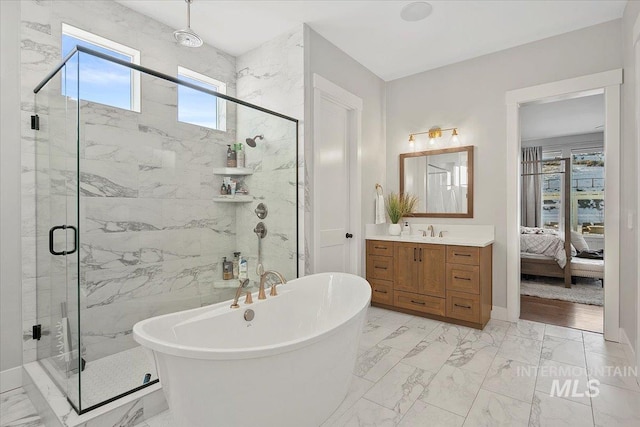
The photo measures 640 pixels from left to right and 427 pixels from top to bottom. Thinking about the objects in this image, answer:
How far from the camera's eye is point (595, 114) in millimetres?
5219

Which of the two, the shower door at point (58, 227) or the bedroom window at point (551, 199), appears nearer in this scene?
the shower door at point (58, 227)

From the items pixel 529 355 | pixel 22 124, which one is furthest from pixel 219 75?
pixel 529 355

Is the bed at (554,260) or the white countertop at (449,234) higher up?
the white countertop at (449,234)

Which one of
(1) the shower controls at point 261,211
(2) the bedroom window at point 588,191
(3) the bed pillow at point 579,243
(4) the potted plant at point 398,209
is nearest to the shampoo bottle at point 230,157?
(1) the shower controls at point 261,211

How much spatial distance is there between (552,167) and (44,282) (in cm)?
833

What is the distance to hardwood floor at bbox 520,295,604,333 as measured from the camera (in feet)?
10.4

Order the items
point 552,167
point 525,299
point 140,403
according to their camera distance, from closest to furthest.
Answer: point 140,403, point 525,299, point 552,167

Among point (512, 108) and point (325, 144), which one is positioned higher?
point (512, 108)

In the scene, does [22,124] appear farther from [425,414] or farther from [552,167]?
[552,167]

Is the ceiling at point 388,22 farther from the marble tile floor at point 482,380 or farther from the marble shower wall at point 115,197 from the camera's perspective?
the marble tile floor at point 482,380

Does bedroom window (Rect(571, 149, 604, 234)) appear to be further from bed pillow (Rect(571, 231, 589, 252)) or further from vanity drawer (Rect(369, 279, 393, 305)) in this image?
vanity drawer (Rect(369, 279, 393, 305))

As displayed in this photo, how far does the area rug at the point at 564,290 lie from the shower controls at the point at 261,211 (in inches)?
A: 148

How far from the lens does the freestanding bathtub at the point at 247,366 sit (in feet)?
4.28

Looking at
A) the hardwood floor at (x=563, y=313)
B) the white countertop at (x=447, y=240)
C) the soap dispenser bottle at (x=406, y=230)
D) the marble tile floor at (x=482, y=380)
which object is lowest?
the marble tile floor at (x=482, y=380)
